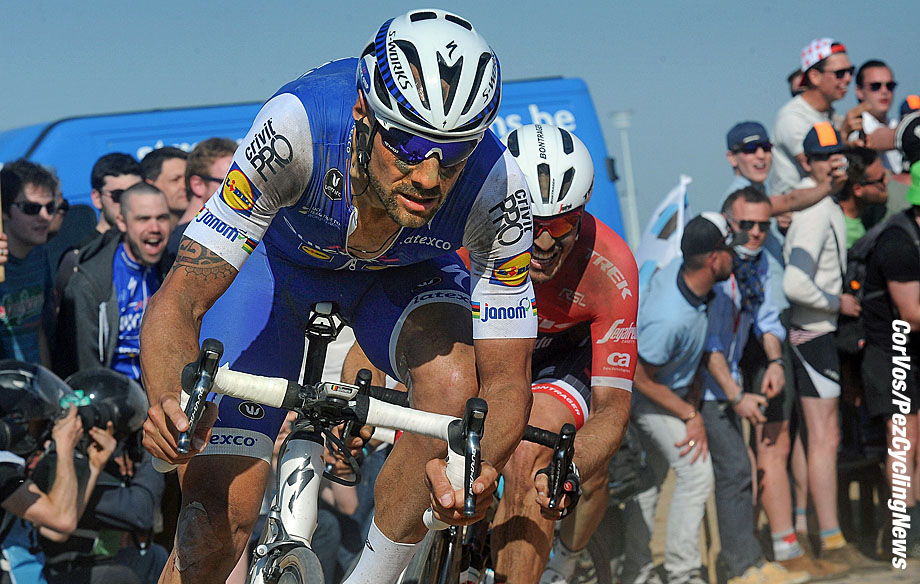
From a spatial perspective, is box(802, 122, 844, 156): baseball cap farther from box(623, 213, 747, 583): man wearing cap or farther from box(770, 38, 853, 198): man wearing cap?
box(623, 213, 747, 583): man wearing cap

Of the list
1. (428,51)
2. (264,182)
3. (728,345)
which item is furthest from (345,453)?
(728,345)

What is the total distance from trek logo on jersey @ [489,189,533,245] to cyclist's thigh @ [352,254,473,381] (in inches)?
14.6

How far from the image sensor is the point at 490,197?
11.3ft

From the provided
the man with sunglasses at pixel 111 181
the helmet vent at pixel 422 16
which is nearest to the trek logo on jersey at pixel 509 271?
the helmet vent at pixel 422 16

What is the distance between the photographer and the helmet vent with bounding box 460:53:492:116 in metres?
3.09

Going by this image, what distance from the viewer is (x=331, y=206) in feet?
11.1

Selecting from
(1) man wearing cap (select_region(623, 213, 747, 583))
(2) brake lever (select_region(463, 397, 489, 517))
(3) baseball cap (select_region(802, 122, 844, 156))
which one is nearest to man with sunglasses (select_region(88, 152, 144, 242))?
(1) man wearing cap (select_region(623, 213, 747, 583))

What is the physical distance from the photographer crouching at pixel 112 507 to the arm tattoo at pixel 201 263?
2.34m

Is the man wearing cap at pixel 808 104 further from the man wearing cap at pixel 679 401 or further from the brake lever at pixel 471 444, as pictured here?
the brake lever at pixel 471 444

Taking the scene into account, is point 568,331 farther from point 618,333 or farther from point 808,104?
point 808,104

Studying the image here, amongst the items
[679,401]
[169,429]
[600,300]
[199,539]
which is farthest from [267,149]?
[679,401]

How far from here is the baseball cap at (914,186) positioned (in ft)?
22.3

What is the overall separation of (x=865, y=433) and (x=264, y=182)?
550 centimetres

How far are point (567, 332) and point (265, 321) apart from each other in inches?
69.6
